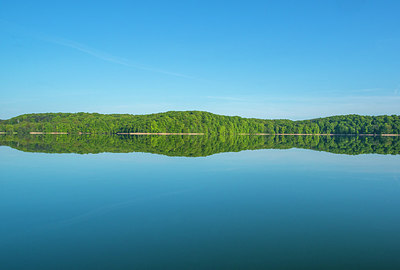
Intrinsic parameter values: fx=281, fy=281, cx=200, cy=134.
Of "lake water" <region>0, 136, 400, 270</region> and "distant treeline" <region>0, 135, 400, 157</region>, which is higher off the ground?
"distant treeline" <region>0, 135, 400, 157</region>

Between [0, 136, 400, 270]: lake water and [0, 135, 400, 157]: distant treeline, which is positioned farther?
[0, 135, 400, 157]: distant treeline

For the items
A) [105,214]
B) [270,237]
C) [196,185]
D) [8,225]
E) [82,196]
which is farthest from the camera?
[196,185]

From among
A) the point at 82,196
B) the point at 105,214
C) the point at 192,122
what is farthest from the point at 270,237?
the point at 192,122

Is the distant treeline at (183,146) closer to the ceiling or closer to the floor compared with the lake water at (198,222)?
closer to the ceiling

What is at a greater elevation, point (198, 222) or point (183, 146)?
point (183, 146)

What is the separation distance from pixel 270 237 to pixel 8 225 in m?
10.0

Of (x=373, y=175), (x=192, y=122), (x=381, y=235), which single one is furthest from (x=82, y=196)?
(x=192, y=122)

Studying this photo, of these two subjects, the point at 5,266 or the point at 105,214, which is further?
the point at 105,214

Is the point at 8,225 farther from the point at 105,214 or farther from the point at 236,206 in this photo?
the point at 236,206

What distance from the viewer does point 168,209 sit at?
13.1 meters

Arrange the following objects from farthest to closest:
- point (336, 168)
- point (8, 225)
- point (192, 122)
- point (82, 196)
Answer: point (192, 122) → point (336, 168) → point (82, 196) → point (8, 225)

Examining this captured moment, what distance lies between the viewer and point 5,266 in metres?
7.77

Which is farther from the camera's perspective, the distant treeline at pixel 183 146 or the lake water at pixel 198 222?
the distant treeline at pixel 183 146

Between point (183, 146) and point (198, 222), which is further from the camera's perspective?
point (183, 146)
